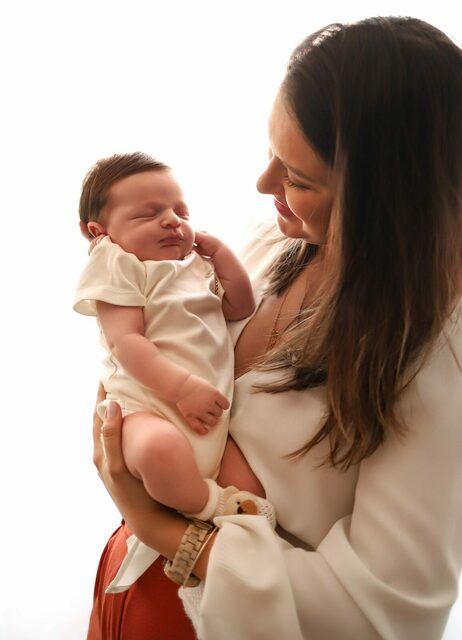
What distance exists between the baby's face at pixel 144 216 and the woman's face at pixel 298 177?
0.65 feet

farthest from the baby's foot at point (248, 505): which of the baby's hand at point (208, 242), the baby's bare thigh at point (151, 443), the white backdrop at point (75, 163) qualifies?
the white backdrop at point (75, 163)

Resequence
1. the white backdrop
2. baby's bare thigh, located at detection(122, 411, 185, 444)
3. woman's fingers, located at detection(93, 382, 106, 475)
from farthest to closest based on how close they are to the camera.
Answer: the white backdrop → woman's fingers, located at detection(93, 382, 106, 475) → baby's bare thigh, located at detection(122, 411, 185, 444)

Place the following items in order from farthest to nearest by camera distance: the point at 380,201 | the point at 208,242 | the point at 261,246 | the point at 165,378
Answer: the point at 261,246, the point at 208,242, the point at 165,378, the point at 380,201

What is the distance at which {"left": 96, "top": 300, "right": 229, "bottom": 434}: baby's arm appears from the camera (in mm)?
1027

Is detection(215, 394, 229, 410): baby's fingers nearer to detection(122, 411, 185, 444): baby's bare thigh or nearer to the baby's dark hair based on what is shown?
detection(122, 411, 185, 444): baby's bare thigh

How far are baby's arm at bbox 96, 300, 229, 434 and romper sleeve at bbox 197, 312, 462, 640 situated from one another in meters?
0.18

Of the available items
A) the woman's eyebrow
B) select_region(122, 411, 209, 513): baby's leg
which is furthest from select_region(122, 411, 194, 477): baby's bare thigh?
the woman's eyebrow

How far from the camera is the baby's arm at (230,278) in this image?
4.05 feet

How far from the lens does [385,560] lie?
937mm

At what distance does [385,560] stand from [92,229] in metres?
0.76

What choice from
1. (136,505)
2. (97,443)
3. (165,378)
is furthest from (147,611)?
(165,378)

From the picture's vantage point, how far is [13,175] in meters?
1.84

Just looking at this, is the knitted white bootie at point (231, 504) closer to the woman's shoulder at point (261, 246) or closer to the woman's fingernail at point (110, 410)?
the woman's fingernail at point (110, 410)

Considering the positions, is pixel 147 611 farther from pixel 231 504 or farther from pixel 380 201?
pixel 380 201
